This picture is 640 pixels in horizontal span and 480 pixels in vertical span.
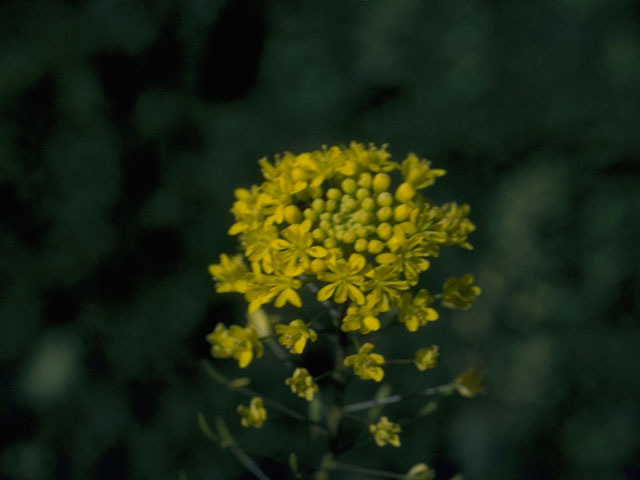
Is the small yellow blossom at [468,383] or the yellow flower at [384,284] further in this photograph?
the small yellow blossom at [468,383]

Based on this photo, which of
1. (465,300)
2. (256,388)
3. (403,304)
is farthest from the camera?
(256,388)

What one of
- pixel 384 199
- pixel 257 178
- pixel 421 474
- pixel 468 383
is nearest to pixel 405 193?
pixel 384 199

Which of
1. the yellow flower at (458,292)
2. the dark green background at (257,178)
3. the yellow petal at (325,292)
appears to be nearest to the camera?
the yellow petal at (325,292)

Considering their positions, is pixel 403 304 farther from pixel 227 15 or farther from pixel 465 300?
pixel 227 15

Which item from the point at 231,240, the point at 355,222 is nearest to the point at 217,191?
the point at 231,240

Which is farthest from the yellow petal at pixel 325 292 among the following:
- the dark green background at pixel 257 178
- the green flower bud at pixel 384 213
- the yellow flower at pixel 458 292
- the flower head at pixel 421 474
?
the dark green background at pixel 257 178

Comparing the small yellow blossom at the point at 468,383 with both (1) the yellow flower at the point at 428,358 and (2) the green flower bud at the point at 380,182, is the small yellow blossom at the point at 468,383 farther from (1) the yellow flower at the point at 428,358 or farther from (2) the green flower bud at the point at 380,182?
(2) the green flower bud at the point at 380,182

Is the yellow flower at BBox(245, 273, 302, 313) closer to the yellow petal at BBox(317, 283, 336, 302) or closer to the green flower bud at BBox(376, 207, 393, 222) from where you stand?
the yellow petal at BBox(317, 283, 336, 302)
